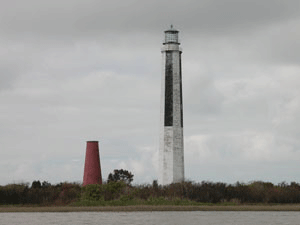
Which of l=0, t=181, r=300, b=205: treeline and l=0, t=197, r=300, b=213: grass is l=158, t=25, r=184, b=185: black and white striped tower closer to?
l=0, t=181, r=300, b=205: treeline

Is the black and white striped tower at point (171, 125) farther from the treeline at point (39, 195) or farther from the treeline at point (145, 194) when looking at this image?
the treeline at point (39, 195)

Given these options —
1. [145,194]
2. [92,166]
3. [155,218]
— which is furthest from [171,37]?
[155,218]

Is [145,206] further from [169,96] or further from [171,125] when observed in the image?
[169,96]

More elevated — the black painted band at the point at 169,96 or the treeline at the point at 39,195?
the black painted band at the point at 169,96

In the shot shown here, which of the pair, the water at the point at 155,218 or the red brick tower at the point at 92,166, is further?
the red brick tower at the point at 92,166

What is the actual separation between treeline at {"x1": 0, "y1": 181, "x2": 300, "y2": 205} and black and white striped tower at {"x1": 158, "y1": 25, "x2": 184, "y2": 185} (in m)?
6.33

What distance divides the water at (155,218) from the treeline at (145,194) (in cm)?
433

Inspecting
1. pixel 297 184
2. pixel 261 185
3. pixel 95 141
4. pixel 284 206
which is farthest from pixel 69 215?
pixel 297 184

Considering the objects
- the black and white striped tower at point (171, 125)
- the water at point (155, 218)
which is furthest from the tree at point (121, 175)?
the water at point (155, 218)

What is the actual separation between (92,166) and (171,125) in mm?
→ 7478

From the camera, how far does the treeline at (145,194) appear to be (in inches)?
1380

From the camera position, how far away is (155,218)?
27.6 metres

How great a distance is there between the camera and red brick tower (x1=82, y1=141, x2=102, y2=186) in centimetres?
3844

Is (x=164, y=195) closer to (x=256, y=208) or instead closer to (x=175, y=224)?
(x=256, y=208)
